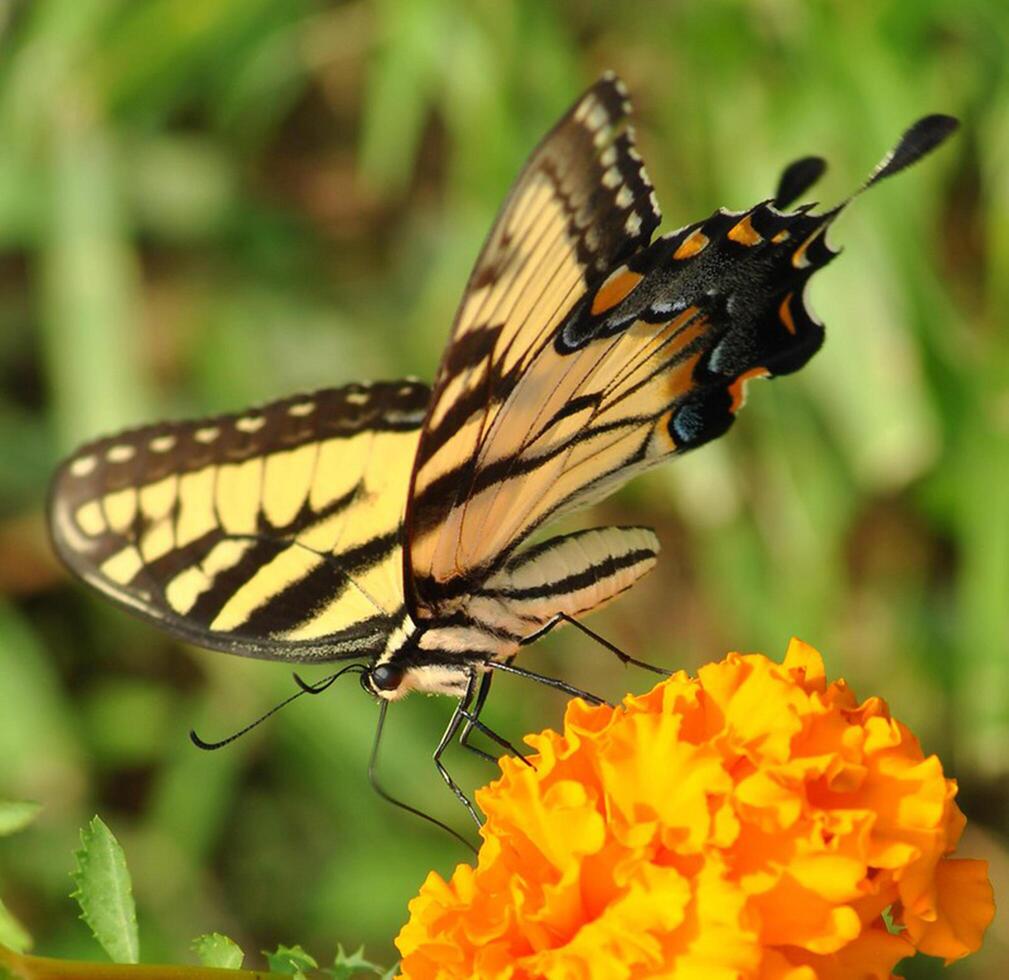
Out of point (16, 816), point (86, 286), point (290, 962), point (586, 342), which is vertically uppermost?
point (86, 286)

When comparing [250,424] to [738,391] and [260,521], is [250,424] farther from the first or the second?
[738,391]

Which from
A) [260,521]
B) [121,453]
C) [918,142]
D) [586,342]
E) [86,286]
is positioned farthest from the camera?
[86,286]

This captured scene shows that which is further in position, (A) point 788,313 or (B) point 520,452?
(B) point 520,452

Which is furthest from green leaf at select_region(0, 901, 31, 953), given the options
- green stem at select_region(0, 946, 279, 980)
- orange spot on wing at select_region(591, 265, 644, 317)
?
orange spot on wing at select_region(591, 265, 644, 317)

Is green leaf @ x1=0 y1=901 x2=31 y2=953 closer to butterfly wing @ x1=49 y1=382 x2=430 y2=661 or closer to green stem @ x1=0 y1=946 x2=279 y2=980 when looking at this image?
green stem @ x1=0 y1=946 x2=279 y2=980

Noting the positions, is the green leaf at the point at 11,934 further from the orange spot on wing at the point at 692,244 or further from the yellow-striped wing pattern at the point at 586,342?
the orange spot on wing at the point at 692,244

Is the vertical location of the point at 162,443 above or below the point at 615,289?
below

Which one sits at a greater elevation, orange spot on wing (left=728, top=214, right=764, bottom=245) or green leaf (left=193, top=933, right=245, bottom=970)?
orange spot on wing (left=728, top=214, right=764, bottom=245)

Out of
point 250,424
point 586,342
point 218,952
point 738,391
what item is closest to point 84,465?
point 250,424
